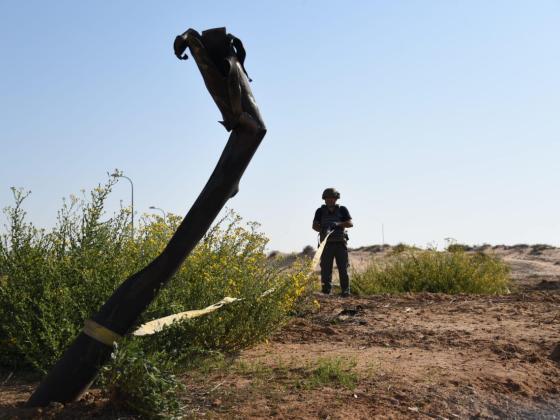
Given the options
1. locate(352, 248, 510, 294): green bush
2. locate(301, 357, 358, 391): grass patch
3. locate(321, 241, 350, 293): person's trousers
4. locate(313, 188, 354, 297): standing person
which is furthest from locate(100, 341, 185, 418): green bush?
locate(352, 248, 510, 294): green bush

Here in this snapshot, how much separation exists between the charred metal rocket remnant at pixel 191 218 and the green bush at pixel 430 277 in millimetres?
7972

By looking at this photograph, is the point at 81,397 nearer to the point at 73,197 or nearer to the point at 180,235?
the point at 180,235

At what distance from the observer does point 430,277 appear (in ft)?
40.9

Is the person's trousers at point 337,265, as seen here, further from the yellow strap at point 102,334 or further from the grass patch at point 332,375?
the yellow strap at point 102,334

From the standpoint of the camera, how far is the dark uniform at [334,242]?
11727 mm

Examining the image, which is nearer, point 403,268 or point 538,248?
point 403,268

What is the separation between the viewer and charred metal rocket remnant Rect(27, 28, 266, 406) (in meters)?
4.22

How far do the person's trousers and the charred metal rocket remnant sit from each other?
751cm

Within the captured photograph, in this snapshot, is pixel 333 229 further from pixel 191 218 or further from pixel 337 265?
pixel 191 218

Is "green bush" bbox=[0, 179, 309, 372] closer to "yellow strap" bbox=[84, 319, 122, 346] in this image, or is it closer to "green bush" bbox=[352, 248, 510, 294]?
"yellow strap" bbox=[84, 319, 122, 346]

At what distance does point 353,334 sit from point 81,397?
3419mm

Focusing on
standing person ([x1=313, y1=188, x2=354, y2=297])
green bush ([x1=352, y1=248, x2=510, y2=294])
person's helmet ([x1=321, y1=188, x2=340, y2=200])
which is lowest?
green bush ([x1=352, y1=248, x2=510, y2=294])

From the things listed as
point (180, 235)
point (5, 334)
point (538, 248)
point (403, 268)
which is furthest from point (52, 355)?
point (538, 248)

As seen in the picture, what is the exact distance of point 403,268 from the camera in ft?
42.1
